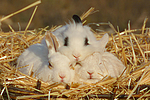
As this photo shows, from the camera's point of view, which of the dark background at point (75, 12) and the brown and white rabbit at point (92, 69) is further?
the dark background at point (75, 12)

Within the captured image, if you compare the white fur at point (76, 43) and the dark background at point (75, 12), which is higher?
the dark background at point (75, 12)

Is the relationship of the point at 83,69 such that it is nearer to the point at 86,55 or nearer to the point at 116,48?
the point at 86,55

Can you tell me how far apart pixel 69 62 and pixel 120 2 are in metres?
8.42

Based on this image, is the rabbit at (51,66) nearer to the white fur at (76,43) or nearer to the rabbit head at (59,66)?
the rabbit head at (59,66)

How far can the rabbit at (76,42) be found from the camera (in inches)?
171

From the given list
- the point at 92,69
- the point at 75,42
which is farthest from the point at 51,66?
the point at 92,69

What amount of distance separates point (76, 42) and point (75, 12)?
761 centimetres

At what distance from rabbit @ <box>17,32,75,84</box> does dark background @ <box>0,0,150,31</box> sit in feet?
20.4

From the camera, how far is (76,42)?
4.39 m

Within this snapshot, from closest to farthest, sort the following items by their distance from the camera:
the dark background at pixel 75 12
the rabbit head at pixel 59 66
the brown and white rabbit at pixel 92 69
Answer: the rabbit head at pixel 59 66
the brown and white rabbit at pixel 92 69
the dark background at pixel 75 12

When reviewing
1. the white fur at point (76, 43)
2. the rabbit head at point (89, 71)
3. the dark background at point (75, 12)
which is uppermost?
the dark background at point (75, 12)

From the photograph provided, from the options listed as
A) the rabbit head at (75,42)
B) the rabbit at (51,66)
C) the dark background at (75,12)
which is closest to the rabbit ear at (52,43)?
the rabbit at (51,66)

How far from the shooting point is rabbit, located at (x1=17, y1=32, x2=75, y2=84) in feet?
14.2

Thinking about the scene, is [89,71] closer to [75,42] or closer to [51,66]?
[75,42]
